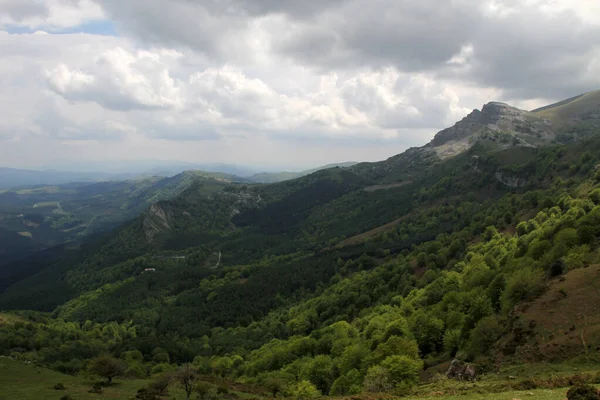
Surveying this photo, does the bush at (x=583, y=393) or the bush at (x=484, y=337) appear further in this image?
the bush at (x=484, y=337)

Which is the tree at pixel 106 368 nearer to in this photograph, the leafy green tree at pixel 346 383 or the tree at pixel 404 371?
the leafy green tree at pixel 346 383

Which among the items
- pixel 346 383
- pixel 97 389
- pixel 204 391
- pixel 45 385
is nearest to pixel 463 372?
pixel 346 383

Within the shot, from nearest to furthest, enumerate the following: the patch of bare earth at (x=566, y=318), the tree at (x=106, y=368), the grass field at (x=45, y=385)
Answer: the patch of bare earth at (x=566, y=318), the grass field at (x=45, y=385), the tree at (x=106, y=368)

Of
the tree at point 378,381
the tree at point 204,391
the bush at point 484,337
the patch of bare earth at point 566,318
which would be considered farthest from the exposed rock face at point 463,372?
the tree at point 204,391

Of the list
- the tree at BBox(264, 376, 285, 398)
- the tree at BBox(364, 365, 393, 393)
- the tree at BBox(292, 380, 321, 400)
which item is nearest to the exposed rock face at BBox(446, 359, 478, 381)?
the tree at BBox(364, 365, 393, 393)

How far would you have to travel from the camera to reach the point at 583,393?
26359 mm

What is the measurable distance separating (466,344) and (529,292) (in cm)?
1382

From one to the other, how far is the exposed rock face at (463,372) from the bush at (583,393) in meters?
20.9

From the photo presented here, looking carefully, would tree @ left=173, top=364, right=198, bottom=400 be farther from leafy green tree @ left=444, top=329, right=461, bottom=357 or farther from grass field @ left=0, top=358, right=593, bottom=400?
leafy green tree @ left=444, top=329, right=461, bottom=357

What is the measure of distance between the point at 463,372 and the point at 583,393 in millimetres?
23028

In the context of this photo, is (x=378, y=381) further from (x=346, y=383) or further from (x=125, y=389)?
(x=125, y=389)

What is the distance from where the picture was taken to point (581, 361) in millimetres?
41406

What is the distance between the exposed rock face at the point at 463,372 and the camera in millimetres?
46750

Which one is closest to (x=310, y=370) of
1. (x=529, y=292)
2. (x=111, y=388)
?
(x=111, y=388)
